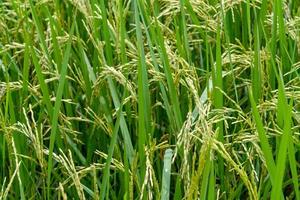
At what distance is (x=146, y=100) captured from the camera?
1.54 metres

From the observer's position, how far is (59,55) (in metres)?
1.71

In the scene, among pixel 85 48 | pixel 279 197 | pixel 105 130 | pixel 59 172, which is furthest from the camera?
pixel 85 48

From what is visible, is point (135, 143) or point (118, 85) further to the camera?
point (118, 85)

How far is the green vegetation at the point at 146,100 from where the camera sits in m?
1.42

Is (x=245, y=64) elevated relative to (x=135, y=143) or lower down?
elevated

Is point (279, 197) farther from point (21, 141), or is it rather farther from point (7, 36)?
point (7, 36)

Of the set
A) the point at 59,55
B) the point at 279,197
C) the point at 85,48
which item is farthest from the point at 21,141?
the point at 279,197

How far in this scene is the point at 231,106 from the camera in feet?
5.41

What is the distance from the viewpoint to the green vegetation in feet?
4.66

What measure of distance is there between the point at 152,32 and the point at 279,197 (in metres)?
0.56

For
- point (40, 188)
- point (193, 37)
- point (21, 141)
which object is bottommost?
point (40, 188)

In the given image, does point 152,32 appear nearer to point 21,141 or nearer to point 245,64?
point 245,64

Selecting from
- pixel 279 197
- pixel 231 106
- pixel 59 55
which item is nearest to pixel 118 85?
pixel 59 55

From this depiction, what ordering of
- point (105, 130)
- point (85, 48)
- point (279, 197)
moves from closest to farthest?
point (279, 197) < point (105, 130) < point (85, 48)
